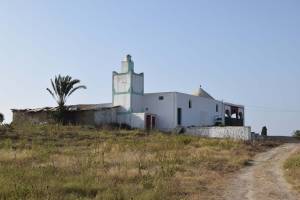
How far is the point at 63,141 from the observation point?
30.5 meters

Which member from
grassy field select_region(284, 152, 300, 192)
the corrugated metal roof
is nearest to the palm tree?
the corrugated metal roof

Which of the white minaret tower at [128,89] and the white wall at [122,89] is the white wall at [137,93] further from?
the white wall at [122,89]

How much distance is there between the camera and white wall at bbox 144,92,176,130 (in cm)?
4553

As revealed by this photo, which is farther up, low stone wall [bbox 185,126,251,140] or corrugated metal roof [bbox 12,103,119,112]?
corrugated metal roof [bbox 12,103,119,112]

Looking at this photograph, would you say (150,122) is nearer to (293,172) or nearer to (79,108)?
(79,108)

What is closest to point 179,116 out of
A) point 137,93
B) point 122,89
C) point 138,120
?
point 138,120

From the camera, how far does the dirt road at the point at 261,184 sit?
1349 centimetres

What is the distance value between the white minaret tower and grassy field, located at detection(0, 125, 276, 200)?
12.5 metres

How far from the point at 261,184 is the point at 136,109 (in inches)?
1206

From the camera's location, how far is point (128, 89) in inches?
1795

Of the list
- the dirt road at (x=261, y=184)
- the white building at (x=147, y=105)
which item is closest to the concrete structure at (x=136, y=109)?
the white building at (x=147, y=105)

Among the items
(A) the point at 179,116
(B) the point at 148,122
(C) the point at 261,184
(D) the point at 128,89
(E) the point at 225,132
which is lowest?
(C) the point at 261,184

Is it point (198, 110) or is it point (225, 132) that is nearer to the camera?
point (225, 132)

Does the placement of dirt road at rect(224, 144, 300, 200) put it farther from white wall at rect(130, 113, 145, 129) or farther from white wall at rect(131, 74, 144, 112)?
white wall at rect(131, 74, 144, 112)
